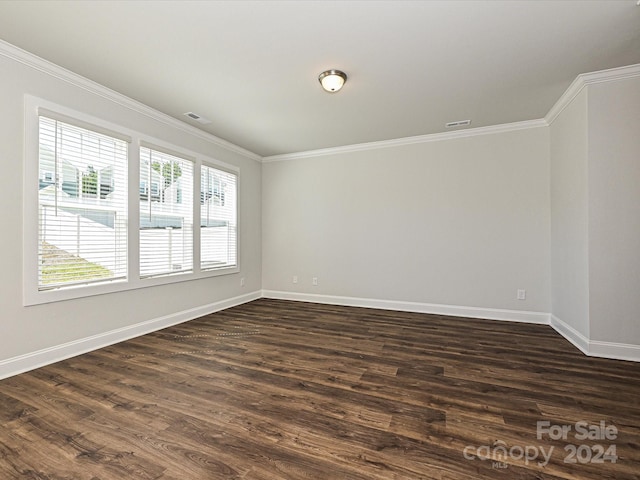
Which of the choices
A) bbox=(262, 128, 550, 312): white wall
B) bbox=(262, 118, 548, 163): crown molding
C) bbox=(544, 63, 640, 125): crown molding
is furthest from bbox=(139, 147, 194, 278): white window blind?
bbox=(544, 63, 640, 125): crown molding

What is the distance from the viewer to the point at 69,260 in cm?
297

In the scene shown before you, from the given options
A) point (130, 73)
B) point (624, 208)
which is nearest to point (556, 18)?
point (624, 208)

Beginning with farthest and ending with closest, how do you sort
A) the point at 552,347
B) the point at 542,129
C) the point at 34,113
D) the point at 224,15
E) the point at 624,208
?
the point at 542,129, the point at 552,347, the point at 624,208, the point at 34,113, the point at 224,15

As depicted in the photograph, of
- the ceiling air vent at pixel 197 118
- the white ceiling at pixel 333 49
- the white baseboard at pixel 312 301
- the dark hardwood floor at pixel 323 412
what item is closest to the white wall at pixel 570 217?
the white baseboard at pixel 312 301

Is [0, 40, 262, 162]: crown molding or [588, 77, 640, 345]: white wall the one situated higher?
[0, 40, 262, 162]: crown molding

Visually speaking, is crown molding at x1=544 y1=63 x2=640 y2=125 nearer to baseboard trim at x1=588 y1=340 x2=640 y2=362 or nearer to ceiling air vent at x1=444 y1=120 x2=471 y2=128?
ceiling air vent at x1=444 y1=120 x2=471 y2=128

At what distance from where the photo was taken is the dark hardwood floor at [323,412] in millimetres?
1520

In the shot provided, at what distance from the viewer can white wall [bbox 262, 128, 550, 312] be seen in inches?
167

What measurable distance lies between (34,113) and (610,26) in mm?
4783

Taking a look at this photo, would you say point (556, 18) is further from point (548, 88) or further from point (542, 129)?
point (542, 129)

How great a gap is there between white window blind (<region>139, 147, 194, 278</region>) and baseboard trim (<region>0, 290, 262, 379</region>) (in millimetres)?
608

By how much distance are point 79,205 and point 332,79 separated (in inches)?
110

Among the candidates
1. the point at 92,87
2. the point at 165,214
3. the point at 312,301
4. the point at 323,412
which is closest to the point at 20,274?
the point at 165,214

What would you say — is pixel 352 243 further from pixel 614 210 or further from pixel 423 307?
pixel 614 210
